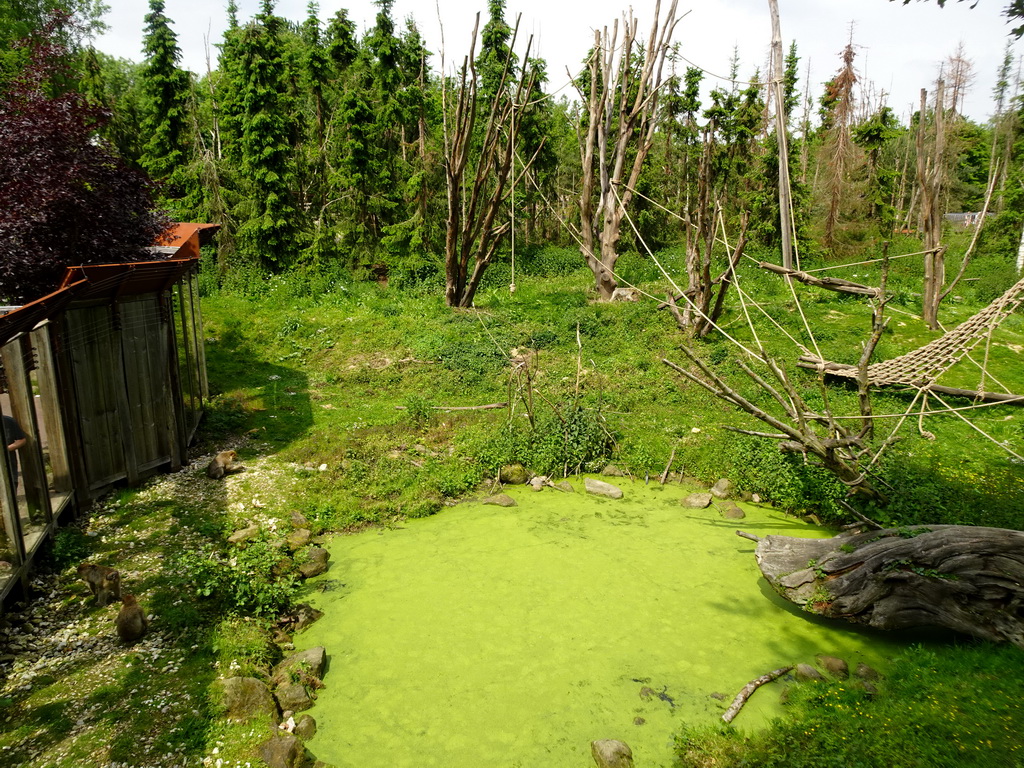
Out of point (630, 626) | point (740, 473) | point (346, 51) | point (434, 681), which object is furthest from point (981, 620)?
point (346, 51)

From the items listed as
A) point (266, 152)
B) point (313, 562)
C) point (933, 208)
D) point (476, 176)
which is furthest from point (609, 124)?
point (313, 562)

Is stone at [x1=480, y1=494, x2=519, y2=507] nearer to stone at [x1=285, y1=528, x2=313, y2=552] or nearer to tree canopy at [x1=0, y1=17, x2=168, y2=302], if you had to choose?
stone at [x1=285, y1=528, x2=313, y2=552]

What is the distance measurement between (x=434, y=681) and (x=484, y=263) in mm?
11008

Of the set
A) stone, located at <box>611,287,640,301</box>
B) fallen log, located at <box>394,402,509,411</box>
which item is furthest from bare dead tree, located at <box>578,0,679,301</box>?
fallen log, located at <box>394,402,509,411</box>

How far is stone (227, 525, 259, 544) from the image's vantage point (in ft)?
20.8

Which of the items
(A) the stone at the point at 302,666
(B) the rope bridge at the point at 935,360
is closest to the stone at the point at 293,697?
(A) the stone at the point at 302,666

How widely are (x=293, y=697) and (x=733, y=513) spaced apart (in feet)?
17.2

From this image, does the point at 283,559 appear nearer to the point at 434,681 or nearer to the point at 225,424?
the point at 434,681

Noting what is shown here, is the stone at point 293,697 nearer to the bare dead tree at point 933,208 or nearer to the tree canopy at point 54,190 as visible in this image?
the tree canopy at point 54,190

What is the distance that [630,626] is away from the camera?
5523 mm

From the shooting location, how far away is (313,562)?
248 inches

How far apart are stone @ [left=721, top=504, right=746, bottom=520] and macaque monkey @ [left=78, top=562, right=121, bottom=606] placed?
616 cm

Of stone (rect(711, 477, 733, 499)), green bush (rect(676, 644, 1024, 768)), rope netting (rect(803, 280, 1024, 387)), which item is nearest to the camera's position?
green bush (rect(676, 644, 1024, 768))

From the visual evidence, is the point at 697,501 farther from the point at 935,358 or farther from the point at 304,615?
the point at 304,615
